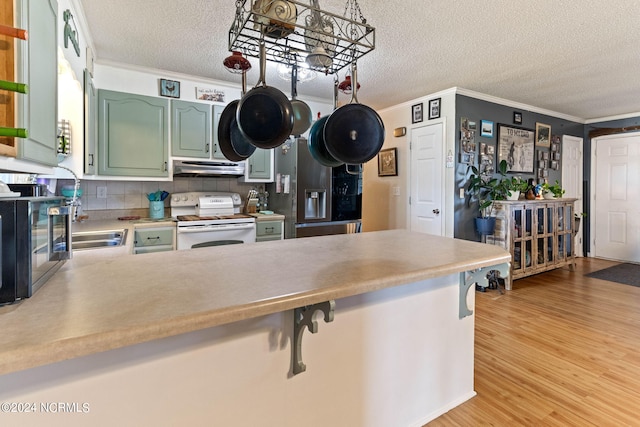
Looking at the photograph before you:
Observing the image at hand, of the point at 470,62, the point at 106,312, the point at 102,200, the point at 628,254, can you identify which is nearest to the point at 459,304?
the point at 106,312

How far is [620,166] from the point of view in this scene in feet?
16.4

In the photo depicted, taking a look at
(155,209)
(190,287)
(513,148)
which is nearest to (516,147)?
(513,148)

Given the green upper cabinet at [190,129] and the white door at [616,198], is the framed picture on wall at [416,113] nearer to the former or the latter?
the green upper cabinet at [190,129]

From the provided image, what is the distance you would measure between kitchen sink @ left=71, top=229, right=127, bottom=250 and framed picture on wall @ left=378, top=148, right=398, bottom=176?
11.4 feet

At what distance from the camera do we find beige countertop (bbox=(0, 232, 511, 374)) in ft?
2.05

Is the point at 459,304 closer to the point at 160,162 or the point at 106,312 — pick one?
the point at 106,312

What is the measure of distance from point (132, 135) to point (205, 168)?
0.70 metres

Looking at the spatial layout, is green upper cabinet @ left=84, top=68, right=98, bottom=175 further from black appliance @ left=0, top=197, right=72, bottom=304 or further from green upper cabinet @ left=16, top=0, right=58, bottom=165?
black appliance @ left=0, top=197, right=72, bottom=304

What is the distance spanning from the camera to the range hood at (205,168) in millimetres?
3057

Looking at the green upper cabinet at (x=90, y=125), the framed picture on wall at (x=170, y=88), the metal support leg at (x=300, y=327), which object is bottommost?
the metal support leg at (x=300, y=327)

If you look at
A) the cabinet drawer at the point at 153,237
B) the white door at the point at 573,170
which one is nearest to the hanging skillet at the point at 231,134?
the cabinet drawer at the point at 153,237

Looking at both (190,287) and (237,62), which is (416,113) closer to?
(237,62)

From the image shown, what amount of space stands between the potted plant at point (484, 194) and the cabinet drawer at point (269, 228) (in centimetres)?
237

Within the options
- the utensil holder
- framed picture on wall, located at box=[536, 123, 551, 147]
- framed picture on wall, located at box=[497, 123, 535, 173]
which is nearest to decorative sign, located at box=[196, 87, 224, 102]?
the utensil holder
